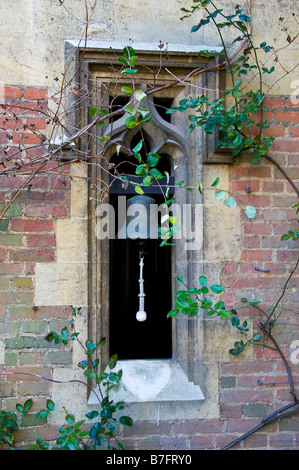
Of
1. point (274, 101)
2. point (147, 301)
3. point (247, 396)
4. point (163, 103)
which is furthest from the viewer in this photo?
point (147, 301)

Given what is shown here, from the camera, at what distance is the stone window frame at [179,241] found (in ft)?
8.40

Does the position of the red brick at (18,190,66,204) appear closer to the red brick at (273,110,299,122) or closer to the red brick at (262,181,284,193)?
the red brick at (262,181,284,193)

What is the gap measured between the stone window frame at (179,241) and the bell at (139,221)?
9.3 inches

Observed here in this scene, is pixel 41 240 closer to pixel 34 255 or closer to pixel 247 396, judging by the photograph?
pixel 34 255

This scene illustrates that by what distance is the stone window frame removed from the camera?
2561 mm

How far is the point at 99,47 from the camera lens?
2537 mm

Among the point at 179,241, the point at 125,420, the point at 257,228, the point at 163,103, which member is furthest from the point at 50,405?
the point at 163,103

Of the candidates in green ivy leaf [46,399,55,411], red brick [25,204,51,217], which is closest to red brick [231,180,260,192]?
red brick [25,204,51,217]

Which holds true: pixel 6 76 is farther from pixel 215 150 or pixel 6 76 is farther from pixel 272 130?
pixel 272 130

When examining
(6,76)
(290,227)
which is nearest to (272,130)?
(290,227)

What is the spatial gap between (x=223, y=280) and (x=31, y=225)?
128 centimetres

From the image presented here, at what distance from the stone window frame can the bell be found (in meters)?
0.24

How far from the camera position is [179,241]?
9.01 ft

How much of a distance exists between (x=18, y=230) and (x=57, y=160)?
1.64 ft
